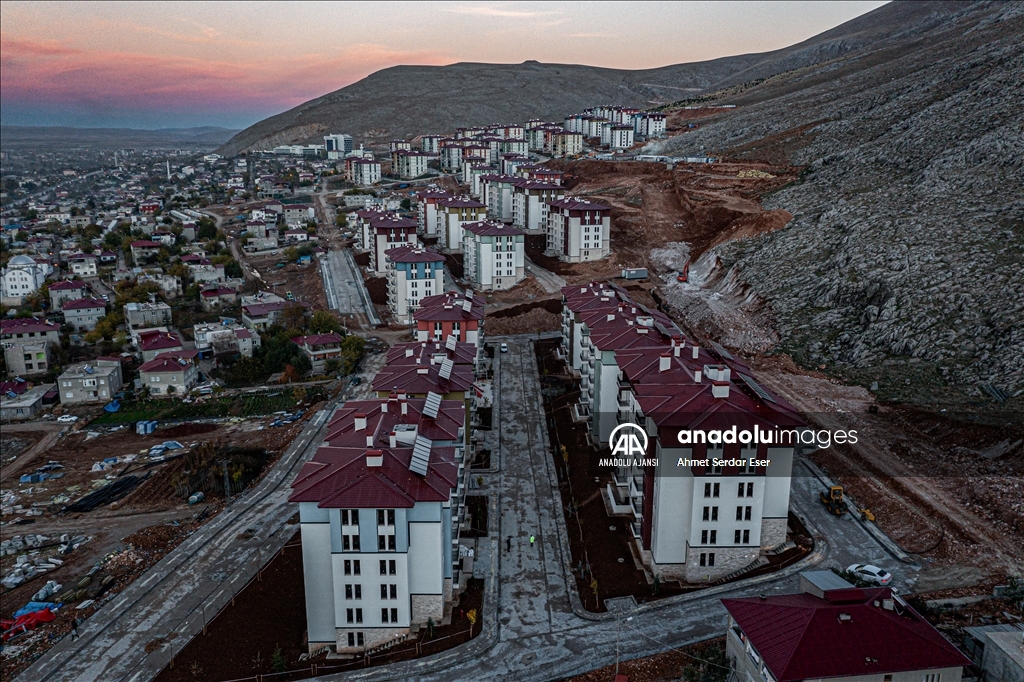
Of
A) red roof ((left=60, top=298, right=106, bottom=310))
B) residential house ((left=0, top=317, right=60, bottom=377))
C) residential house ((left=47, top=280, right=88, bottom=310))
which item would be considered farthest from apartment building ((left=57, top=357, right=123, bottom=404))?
residential house ((left=47, top=280, right=88, bottom=310))

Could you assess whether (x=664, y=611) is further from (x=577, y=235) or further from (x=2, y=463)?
(x=577, y=235)

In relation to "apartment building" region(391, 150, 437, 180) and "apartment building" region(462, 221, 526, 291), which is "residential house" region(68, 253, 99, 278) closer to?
"apartment building" region(462, 221, 526, 291)

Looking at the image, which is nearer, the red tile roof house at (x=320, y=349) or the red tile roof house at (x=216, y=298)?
the red tile roof house at (x=320, y=349)

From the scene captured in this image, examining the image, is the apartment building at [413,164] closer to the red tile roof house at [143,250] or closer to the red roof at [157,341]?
the red tile roof house at [143,250]

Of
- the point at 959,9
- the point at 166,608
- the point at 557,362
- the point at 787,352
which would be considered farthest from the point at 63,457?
the point at 959,9

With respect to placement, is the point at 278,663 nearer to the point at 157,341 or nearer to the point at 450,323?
the point at 450,323

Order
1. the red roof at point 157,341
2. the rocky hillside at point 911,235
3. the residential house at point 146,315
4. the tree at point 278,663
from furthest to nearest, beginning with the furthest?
the residential house at point 146,315 → the red roof at point 157,341 → the rocky hillside at point 911,235 → the tree at point 278,663

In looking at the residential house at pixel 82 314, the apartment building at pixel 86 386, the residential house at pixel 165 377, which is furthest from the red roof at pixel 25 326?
the residential house at pixel 165 377
